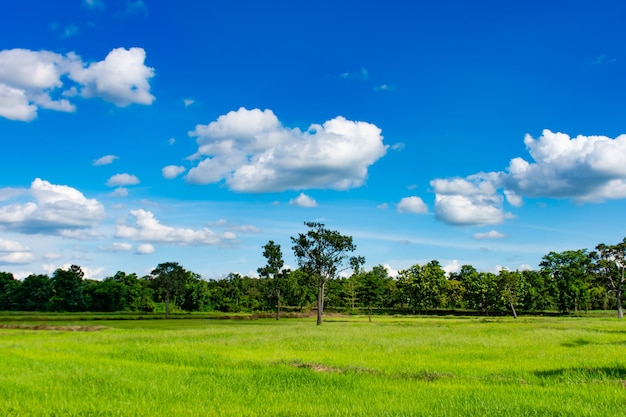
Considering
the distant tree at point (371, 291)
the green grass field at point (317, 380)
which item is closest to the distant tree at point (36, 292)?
the distant tree at point (371, 291)

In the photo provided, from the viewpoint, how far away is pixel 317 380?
16.9m

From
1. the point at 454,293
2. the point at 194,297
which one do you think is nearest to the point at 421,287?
the point at 454,293

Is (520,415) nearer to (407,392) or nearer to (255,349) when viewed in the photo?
(407,392)

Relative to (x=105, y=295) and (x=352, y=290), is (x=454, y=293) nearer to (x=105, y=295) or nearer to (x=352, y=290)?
(x=352, y=290)

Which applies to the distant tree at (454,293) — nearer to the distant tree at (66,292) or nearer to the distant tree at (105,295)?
the distant tree at (105,295)

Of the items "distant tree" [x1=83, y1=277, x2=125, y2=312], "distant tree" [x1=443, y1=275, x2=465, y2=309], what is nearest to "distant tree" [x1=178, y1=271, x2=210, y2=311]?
"distant tree" [x1=83, y1=277, x2=125, y2=312]

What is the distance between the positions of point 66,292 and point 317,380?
10929cm

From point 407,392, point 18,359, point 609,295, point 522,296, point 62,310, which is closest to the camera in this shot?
point 407,392

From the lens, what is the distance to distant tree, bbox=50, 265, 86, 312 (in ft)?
350

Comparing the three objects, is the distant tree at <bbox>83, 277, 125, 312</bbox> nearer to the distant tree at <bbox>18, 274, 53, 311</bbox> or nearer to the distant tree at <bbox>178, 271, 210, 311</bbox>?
the distant tree at <bbox>18, 274, 53, 311</bbox>

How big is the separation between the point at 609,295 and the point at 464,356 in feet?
379

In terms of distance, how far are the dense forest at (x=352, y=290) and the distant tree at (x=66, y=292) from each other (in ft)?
0.71

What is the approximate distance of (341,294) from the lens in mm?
139375

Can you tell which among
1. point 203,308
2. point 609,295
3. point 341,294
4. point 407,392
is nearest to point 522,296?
point 609,295
